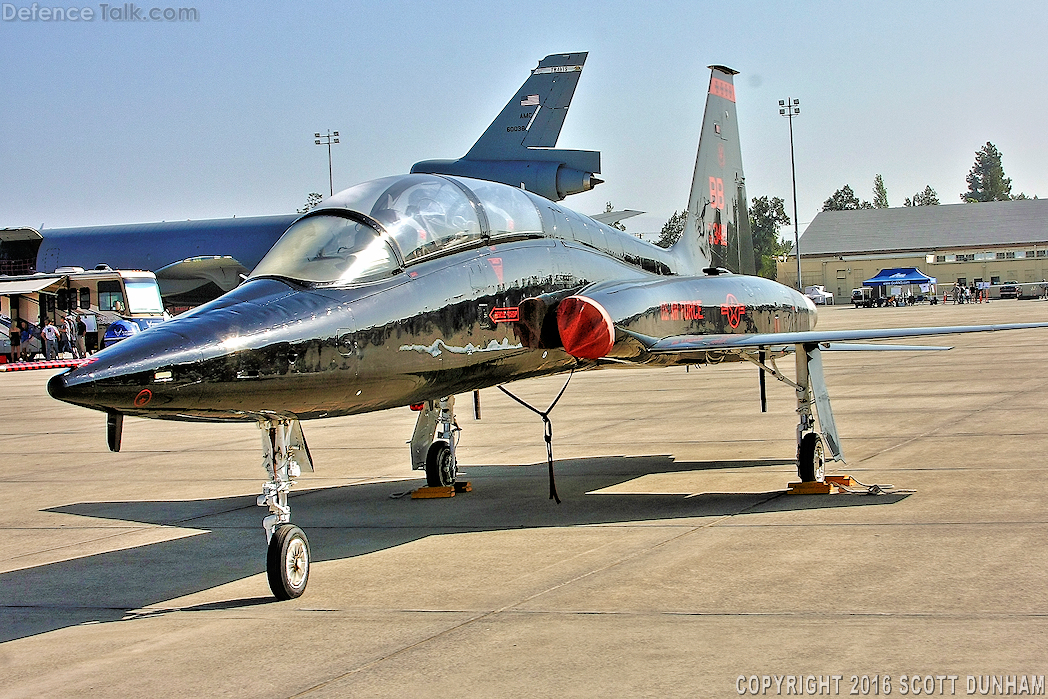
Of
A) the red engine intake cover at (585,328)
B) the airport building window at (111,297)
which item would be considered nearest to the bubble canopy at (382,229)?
the red engine intake cover at (585,328)

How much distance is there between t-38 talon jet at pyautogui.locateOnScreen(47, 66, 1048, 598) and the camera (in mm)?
6289

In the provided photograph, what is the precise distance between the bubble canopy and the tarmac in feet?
7.01

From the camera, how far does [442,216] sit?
8.22 m

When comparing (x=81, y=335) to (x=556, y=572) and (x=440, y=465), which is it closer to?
(x=440, y=465)

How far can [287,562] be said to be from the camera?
683cm

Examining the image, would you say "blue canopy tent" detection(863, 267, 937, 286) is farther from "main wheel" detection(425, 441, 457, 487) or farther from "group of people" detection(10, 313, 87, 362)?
"main wheel" detection(425, 441, 457, 487)

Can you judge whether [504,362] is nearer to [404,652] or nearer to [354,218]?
[354,218]

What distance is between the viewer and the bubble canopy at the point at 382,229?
7387mm

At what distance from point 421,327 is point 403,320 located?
0.64ft

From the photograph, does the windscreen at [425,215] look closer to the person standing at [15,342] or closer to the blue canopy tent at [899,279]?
the person standing at [15,342]

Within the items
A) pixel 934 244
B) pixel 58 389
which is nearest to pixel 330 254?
pixel 58 389

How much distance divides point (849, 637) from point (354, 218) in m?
4.33

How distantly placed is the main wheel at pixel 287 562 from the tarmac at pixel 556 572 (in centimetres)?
13

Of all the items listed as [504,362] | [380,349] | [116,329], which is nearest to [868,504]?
[504,362]
